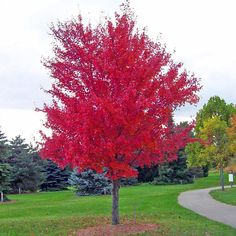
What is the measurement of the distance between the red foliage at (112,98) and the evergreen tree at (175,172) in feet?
135

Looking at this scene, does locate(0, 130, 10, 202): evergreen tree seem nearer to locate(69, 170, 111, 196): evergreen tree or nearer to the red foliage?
locate(69, 170, 111, 196): evergreen tree

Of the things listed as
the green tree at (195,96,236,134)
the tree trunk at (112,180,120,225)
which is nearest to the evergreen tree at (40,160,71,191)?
the green tree at (195,96,236,134)

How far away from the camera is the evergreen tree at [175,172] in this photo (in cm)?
5362

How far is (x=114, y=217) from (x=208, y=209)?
8041mm

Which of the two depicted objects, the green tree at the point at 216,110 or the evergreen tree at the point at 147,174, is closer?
the green tree at the point at 216,110

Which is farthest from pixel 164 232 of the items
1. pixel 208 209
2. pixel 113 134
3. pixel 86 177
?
pixel 86 177

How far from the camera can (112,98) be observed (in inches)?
470

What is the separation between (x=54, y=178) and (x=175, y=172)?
1516 centimetres

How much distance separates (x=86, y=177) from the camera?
37.2m

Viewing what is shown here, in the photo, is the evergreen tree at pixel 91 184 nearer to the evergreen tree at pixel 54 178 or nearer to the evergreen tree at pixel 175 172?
the evergreen tree at pixel 54 178

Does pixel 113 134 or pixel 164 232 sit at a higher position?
pixel 113 134

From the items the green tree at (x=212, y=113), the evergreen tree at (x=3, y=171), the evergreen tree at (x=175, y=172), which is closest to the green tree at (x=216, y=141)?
the green tree at (x=212, y=113)

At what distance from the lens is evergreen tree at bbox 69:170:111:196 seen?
36.6m

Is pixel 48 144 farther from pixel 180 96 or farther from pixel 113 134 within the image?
pixel 180 96
